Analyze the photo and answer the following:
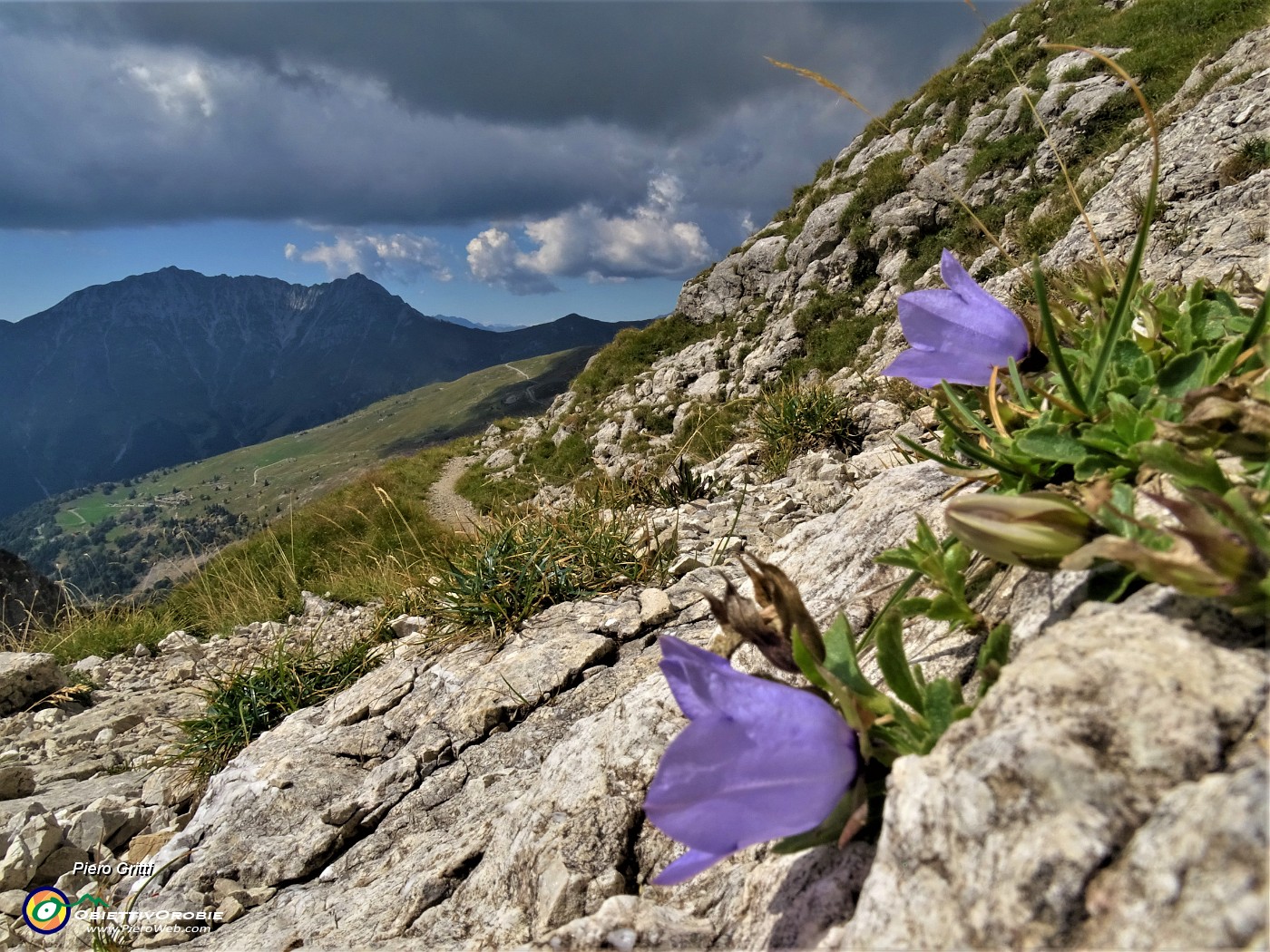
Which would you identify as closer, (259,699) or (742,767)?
(742,767)

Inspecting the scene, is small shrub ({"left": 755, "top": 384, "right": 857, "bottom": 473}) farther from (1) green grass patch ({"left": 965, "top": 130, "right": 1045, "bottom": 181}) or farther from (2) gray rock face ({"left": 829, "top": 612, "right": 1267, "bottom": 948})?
(1) green grass patch ({"left": 965, "top": 130, "right": 1045, "bottom": 181})

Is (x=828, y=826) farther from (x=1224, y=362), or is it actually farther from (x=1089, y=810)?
(x=1224, y=362)

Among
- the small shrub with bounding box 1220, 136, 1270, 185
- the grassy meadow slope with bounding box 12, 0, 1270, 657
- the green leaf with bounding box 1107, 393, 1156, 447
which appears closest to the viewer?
the green leaf with bounding box 1107, 393, 1156, 447

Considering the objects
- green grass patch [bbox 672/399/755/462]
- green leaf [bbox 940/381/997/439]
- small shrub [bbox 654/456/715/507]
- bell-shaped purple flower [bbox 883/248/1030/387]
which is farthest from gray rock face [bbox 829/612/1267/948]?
small shrub [bbox 654/456/715/507]

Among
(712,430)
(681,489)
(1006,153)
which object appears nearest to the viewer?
(681,489)

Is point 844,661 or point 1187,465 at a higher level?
point 1187,465

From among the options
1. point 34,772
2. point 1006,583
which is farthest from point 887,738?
point 34,772

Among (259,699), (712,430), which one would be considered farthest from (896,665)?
A: (712,430)
